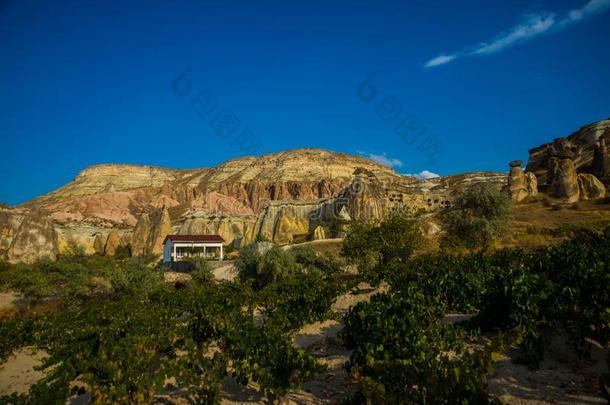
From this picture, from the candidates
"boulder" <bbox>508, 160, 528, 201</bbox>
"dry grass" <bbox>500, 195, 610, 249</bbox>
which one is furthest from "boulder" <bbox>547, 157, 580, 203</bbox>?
"boulder" <bbox>508, 160, 528, 201</bbox>

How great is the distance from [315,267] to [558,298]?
2850 centimetres

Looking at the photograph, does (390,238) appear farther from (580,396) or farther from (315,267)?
(580,396)

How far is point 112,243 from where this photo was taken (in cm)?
8306

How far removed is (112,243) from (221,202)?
185 ft

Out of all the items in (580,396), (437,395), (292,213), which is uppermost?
(292,213)

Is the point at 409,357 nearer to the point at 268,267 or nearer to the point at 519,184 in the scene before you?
the point at 268,267

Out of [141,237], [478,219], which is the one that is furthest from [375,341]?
[141,237]

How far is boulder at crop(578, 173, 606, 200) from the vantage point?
53.6 meters

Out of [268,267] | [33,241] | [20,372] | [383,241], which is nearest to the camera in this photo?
[20,372]

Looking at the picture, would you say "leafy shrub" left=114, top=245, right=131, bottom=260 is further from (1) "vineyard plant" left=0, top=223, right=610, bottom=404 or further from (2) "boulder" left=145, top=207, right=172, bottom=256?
(1) "vineyard plant" left=0, top=223, right=610, bottom=404

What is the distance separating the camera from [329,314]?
55.1ft

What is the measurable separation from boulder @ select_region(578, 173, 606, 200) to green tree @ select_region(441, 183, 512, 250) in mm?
27701

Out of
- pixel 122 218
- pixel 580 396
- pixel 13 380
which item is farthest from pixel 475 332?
pixel 122 218

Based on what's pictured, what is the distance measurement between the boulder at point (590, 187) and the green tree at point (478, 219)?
27701 mm
